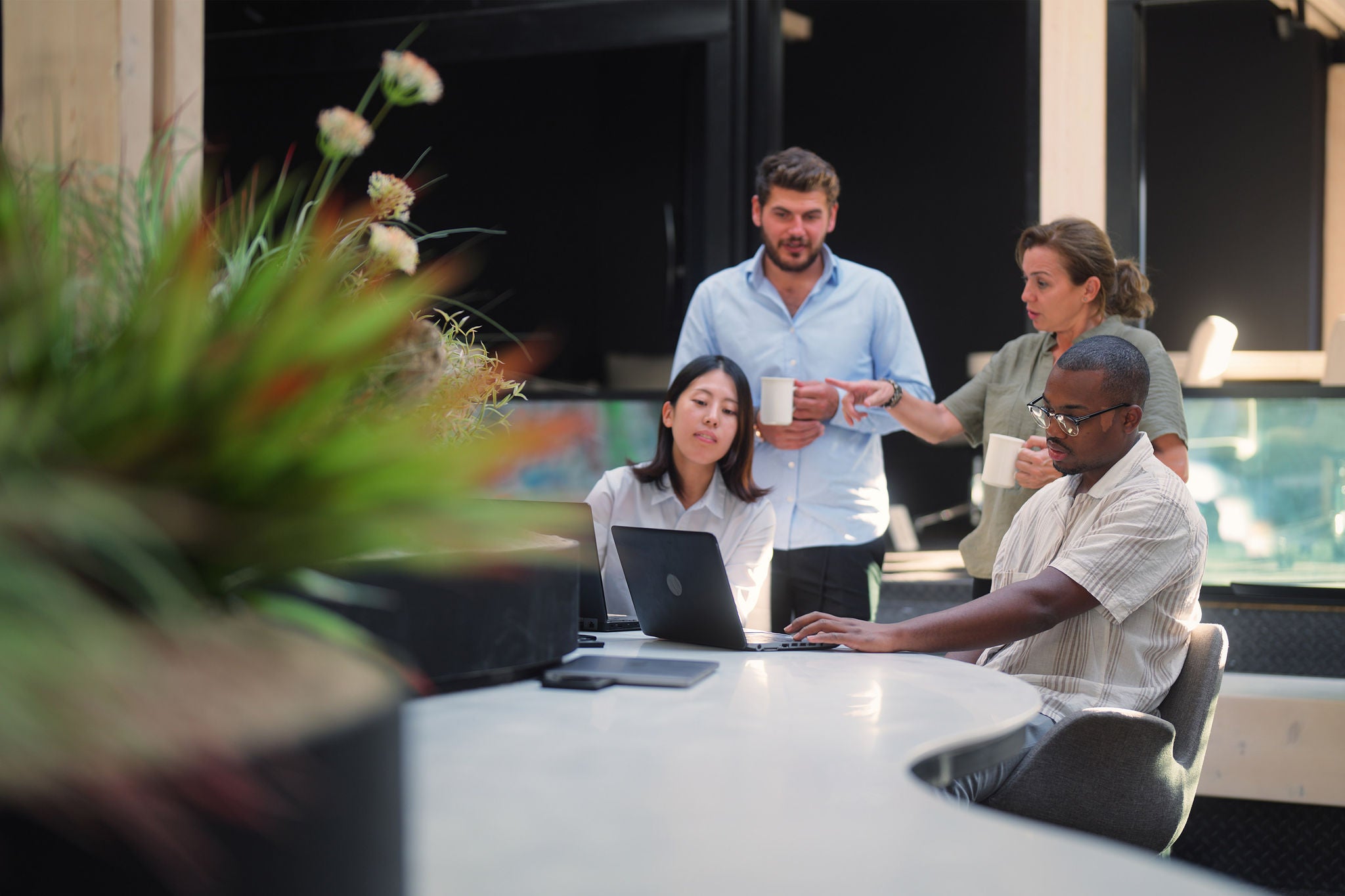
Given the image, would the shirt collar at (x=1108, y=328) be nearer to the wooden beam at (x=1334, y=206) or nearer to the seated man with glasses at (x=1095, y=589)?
the seated man with glasses at (x=1095, y=589)

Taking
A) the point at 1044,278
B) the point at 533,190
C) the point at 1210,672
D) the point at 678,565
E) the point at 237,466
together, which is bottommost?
the point at 1210,672

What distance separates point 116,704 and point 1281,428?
A: 3611 mm

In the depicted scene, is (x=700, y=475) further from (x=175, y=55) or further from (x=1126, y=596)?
(x=175, y=55)

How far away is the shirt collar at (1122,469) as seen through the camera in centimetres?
210

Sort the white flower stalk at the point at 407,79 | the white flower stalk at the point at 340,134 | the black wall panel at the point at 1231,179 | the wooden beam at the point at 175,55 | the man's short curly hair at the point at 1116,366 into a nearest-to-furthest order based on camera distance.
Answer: the white flower stalk at the point at 340,134
the white flower stalk at the point at 407,79
the man's short curly hair at the point at 1116,366
the wooden beam at the point at 175,55
the black wall panel at the point at 1231,179

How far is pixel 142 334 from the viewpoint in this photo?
0.59 m

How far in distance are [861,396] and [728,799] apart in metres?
2.06

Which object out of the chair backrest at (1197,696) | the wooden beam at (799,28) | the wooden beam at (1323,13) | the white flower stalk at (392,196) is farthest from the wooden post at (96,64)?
the wooden beam at (799,28)

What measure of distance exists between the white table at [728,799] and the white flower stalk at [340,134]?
560 mm

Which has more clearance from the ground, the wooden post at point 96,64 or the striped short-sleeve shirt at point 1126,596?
the wooden post at point 96,64

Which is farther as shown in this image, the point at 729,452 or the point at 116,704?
the point at 729,452

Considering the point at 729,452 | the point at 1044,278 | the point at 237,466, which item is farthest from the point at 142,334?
the point at 1044,278

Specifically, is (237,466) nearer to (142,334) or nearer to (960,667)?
(142,334)

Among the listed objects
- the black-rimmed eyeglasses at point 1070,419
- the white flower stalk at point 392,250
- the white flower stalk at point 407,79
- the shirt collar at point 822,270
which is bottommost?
the black-rimmed eyeglasses at point 1070,419
